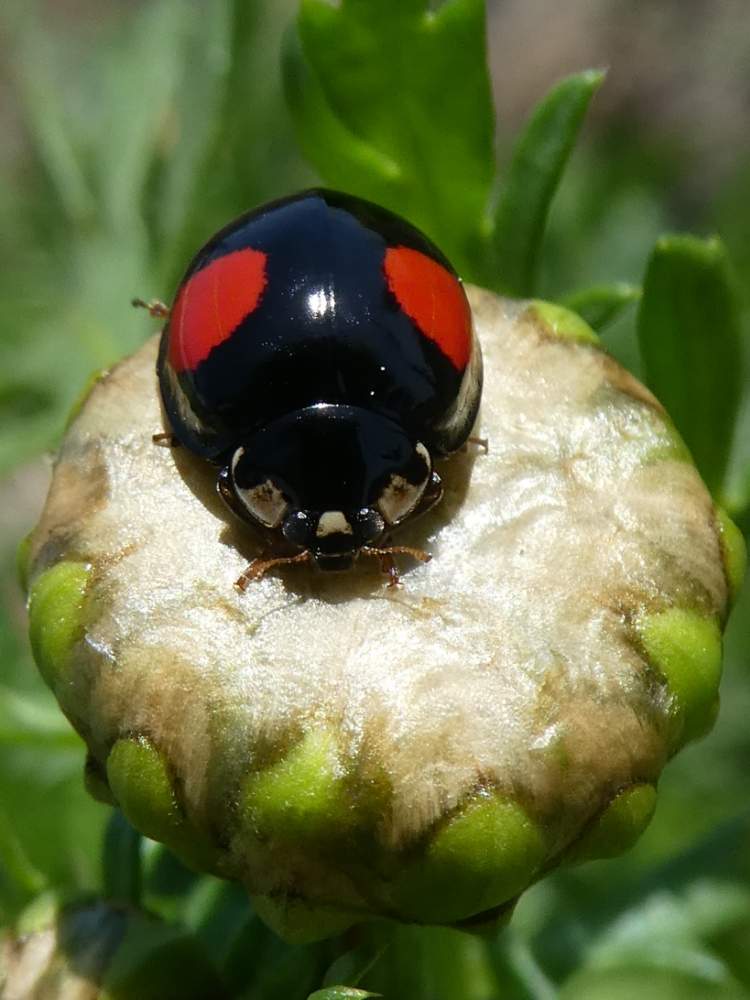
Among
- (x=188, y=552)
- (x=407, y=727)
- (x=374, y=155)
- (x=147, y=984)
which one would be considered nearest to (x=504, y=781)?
(x=407, y=727)

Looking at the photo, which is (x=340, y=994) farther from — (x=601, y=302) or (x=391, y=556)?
(x=601, y=302)

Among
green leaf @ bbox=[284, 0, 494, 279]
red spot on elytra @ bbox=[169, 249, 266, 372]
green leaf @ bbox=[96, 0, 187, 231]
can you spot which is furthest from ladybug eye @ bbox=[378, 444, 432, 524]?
green leaf @ bbox=[96, 0, 187, 231]

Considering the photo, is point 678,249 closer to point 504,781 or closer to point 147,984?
point 504,781

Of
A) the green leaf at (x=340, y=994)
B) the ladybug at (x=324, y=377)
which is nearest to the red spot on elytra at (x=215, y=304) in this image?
the ladybug at (x=324, y=377)

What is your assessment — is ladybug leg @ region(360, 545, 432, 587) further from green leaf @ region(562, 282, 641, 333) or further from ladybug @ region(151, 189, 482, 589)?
green leaf @ region(562, 282, 641, 333)

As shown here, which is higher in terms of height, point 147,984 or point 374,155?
point 374,155

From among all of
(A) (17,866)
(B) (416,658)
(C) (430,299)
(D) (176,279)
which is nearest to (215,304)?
(C) (430,299)

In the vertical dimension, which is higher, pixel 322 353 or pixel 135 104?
pixel 322 353
